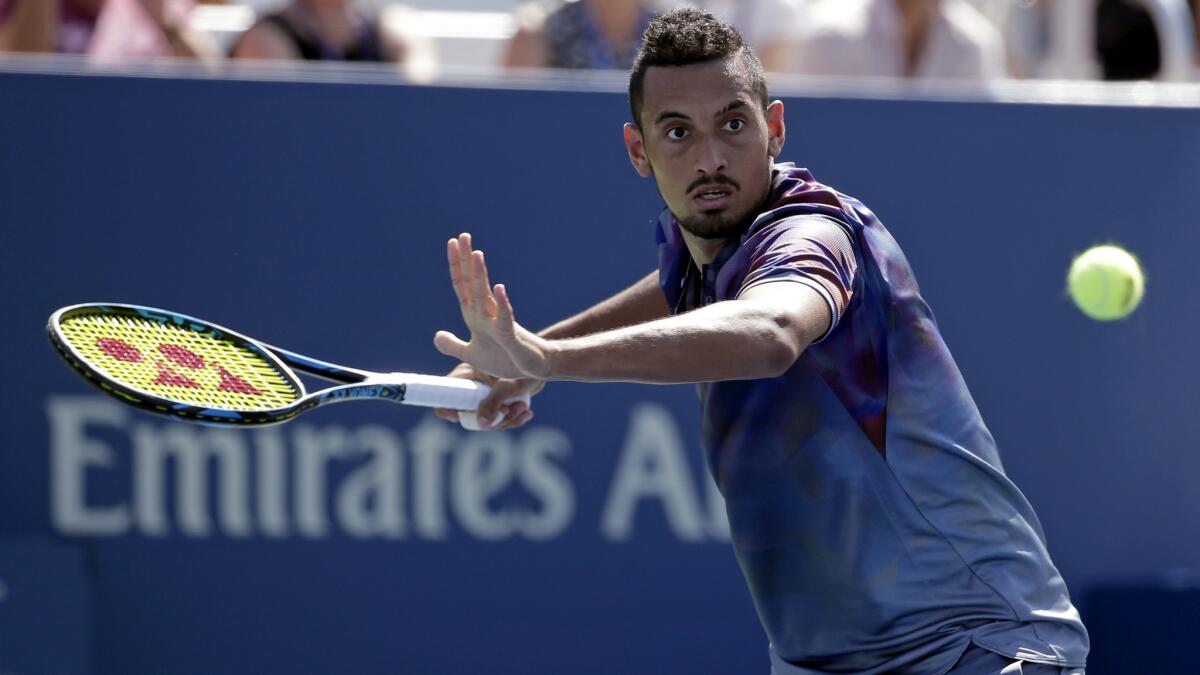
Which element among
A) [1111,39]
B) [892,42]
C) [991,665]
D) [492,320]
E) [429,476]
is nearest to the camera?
[492,320]

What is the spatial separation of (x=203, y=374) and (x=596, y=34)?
253 cm

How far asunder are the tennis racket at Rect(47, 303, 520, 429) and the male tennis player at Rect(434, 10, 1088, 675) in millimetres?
549

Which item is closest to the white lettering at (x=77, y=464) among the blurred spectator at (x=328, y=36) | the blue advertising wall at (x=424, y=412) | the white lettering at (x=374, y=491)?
the blue advertising wall at (x=424, y=412)

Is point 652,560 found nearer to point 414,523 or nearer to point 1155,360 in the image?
point 414,523

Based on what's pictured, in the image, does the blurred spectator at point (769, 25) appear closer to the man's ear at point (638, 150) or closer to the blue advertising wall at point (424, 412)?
the blue advertising wall at point (424, 412)

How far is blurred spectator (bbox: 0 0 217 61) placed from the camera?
498 centimetres

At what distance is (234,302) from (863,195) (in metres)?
1.85

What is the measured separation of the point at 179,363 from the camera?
10.1ft

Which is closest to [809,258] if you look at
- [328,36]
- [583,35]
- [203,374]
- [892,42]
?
[203,374]

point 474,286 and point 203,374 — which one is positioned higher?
point 474,286

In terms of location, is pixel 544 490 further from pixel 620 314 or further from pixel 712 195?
pixel 712 195

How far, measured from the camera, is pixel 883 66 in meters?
5.46

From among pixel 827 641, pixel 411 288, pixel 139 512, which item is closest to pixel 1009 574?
pixel 827 641

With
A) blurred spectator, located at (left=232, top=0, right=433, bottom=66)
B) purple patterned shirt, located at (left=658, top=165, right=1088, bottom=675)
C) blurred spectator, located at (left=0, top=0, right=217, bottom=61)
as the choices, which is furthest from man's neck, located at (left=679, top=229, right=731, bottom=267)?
blurred spectator, located at (left=0, top=0, right=217, bottom=61)
